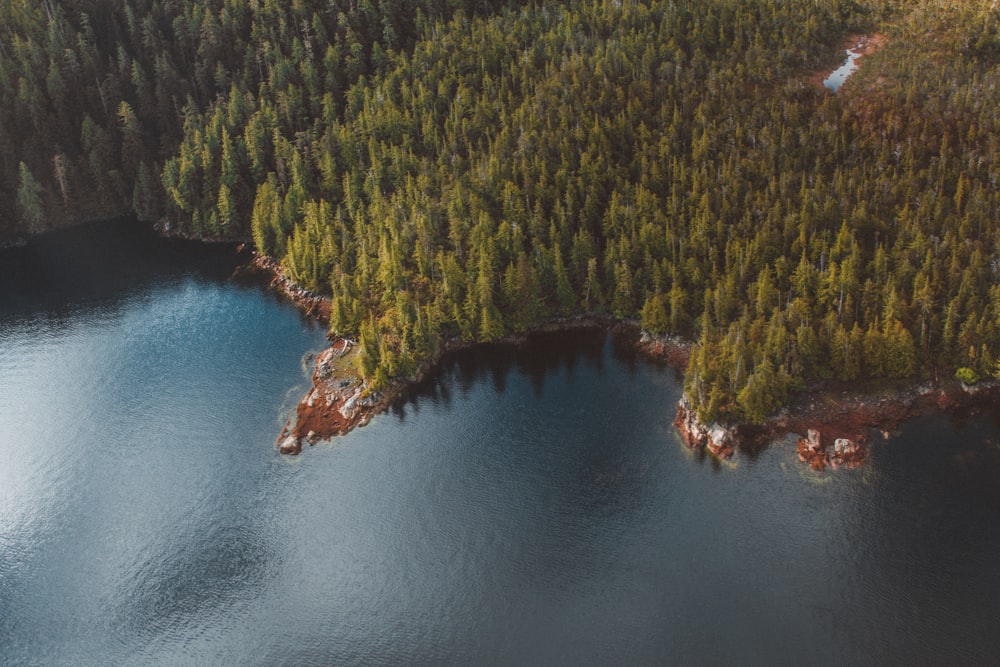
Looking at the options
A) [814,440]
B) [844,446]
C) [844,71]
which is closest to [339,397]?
[814,440]

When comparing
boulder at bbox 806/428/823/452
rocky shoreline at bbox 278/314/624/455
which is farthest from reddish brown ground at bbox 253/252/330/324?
boulder at bbox 806/428/823/452

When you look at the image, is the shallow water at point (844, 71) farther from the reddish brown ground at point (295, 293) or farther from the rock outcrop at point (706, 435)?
the reddish brown ground at point (295, 293)

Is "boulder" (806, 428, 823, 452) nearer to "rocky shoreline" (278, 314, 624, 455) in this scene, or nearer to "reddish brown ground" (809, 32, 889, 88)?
"rocky shoreline" (278, 314, 624, 455)

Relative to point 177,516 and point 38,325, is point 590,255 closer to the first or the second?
point 177,516

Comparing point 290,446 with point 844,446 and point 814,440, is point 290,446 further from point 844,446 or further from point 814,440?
point 844,446

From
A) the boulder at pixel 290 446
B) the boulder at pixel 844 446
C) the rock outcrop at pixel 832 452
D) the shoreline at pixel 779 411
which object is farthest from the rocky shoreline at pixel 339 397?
the boulder at pixel 844 446
